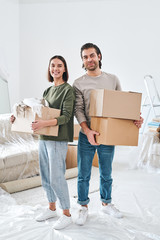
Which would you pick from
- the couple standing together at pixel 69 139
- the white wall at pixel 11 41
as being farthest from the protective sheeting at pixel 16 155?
the white wall at pixel 11 41

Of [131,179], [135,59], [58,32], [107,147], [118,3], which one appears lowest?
[131,179]

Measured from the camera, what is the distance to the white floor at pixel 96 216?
165 centimetres

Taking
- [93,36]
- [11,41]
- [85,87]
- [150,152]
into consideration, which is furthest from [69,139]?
[11,41]

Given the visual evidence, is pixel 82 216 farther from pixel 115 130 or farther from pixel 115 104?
Result: pixel 115 104

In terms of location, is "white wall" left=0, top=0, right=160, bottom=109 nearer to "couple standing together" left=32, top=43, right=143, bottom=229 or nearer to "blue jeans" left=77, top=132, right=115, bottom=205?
"couple standing together" left=32, top=43, right=143, bottom=229

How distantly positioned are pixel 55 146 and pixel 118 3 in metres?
3.43

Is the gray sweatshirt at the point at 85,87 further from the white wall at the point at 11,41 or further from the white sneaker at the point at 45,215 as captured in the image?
the white wall at the point at 11,41

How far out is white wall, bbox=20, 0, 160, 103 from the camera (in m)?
4.22

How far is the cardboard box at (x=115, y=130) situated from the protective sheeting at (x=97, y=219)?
58 centimetres

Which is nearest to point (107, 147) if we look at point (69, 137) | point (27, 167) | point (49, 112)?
point (69, 137)

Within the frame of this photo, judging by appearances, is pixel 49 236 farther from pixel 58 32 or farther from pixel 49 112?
pixel 58 32

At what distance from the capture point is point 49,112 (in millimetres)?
1636

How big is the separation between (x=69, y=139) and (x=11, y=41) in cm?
325

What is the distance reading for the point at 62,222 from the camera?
5.60 feet
